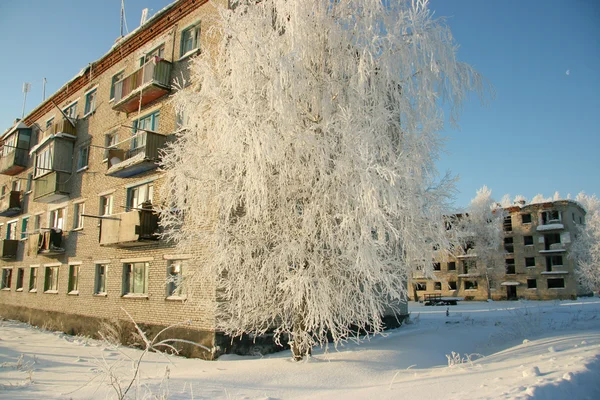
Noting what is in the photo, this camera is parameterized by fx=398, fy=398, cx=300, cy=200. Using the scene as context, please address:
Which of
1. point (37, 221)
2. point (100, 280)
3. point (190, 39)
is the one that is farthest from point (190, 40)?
point (37, 221)

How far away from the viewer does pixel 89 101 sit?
22.7m

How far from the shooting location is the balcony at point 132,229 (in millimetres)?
14422

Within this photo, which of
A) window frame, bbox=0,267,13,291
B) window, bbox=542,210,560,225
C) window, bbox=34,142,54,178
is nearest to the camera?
window, bbox=34,142,54,178

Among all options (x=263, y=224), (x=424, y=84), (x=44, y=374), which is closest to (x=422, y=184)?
(x=424, y=84)

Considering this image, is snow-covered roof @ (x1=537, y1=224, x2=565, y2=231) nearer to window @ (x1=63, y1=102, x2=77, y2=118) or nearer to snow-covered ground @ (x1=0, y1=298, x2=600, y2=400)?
snow-covered ground @ (x1=0, y1=298, x2=600, y2=400)

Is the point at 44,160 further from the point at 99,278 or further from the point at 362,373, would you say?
the point at 362,373

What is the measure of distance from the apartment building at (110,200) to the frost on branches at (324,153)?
8.85ft

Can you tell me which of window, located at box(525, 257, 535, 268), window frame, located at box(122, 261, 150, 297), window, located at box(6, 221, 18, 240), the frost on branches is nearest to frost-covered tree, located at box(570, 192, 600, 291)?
window, located at box(525, 257, 535, 268)

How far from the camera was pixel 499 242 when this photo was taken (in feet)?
164

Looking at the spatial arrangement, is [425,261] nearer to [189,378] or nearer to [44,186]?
[189,378]

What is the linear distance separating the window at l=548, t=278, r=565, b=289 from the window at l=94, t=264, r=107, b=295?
5038 cm

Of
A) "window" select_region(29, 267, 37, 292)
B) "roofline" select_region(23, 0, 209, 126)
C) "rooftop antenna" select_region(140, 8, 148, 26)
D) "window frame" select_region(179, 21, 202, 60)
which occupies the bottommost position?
"window" select_region(29, 267, 37, 292)

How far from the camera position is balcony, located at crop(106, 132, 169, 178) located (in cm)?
1493

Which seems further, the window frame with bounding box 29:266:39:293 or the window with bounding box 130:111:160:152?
the window frame with bounding box 29:266:39:293
